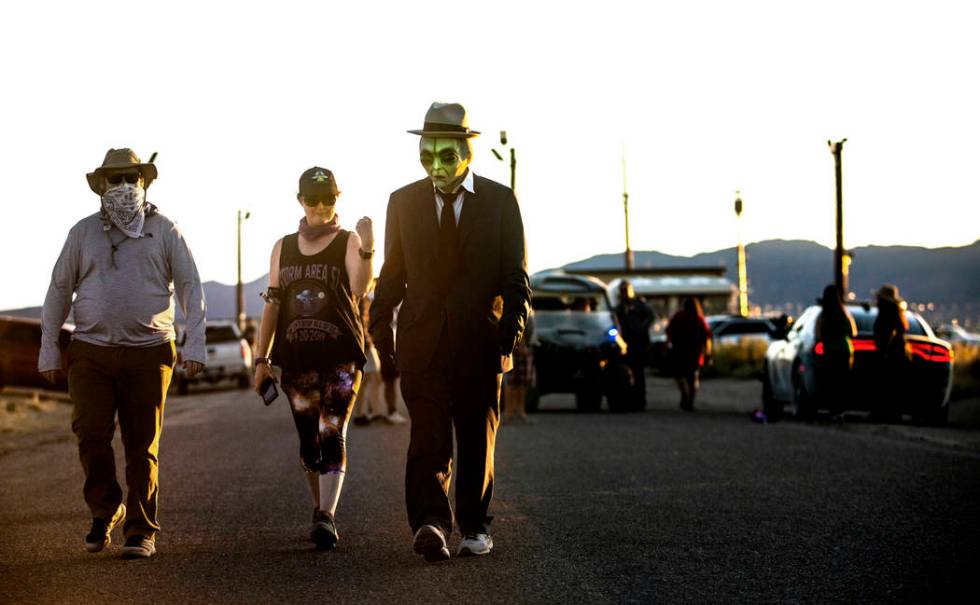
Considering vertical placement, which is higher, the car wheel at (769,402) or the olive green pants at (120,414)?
the olive green pants at (120,414)

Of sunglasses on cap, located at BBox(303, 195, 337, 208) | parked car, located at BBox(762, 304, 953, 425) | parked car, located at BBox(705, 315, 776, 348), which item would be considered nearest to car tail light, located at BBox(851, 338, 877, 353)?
parked car, located at BBox(762, 304, 953, 425)

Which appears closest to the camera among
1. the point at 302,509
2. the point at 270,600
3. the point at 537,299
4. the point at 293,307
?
the point at 270,600

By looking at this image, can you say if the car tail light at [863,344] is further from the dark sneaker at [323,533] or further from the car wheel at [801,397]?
the dark sneaker at [323,533]

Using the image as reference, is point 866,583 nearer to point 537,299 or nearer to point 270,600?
point 270,600

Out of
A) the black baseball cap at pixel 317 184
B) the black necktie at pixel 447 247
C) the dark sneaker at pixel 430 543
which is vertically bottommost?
the dark sneaker at pixel 430 543

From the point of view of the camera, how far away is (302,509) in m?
9.41

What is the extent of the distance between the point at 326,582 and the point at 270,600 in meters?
0.45

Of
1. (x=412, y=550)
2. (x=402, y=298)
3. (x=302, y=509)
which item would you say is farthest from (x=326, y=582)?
(x=302, y=509)

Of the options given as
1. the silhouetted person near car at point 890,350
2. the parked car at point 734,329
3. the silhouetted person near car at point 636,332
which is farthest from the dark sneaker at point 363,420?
the parked car at point 734,329

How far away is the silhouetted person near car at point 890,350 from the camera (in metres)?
17.2

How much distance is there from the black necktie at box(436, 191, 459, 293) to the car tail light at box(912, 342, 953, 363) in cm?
1158

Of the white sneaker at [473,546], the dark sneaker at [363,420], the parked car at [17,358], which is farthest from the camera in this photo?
the parked car at [17,358]

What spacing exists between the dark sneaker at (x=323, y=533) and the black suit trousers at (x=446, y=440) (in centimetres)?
64

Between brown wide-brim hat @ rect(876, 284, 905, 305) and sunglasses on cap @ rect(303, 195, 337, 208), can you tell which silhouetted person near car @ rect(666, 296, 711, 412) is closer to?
brown wide-brim hat @ rect(876, 284, 905, 305)
